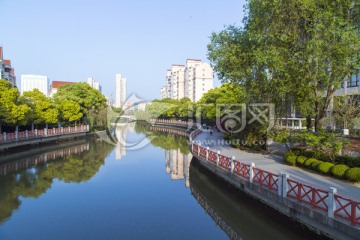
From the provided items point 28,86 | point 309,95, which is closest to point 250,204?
point 309,95

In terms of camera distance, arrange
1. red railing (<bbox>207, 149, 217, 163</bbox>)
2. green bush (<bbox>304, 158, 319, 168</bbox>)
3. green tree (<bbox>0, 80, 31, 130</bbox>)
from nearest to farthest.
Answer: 1. green bush (<bbox>304, 158, 319, 168</bbox>)
2. red railing (<bbox>207, 149, 217, 163</bbox>)
3. green tree (<bbox>0, 80, 31, 130</bbox>)

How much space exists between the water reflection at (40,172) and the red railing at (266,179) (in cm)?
1066

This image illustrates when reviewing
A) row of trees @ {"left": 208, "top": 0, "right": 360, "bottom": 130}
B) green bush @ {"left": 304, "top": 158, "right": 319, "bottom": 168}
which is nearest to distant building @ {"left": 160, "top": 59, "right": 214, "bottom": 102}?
row of trees @ {"left": 208, "top": 0, "right": 360, "bottom": 130}

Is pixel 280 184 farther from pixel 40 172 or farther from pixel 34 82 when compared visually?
pixel 34 82

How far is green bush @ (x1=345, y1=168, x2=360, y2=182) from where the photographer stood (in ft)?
38.1

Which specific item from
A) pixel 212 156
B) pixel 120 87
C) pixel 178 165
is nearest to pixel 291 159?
pixel 212 156

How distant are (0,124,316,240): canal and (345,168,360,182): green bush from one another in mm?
3753

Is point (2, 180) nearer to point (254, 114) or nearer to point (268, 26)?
point (254, 114)

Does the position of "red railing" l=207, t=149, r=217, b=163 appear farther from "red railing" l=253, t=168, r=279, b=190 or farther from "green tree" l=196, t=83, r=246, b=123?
"green tree" l=196, t=83, r=246, b=123

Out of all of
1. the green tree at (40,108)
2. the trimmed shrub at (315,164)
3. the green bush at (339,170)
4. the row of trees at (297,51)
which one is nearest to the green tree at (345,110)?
the row of trees at (297,51)

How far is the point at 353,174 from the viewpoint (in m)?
11.7

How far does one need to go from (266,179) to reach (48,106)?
1213 inches

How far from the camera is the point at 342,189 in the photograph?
35.8 feet

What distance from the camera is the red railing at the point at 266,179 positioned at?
11.1 m
